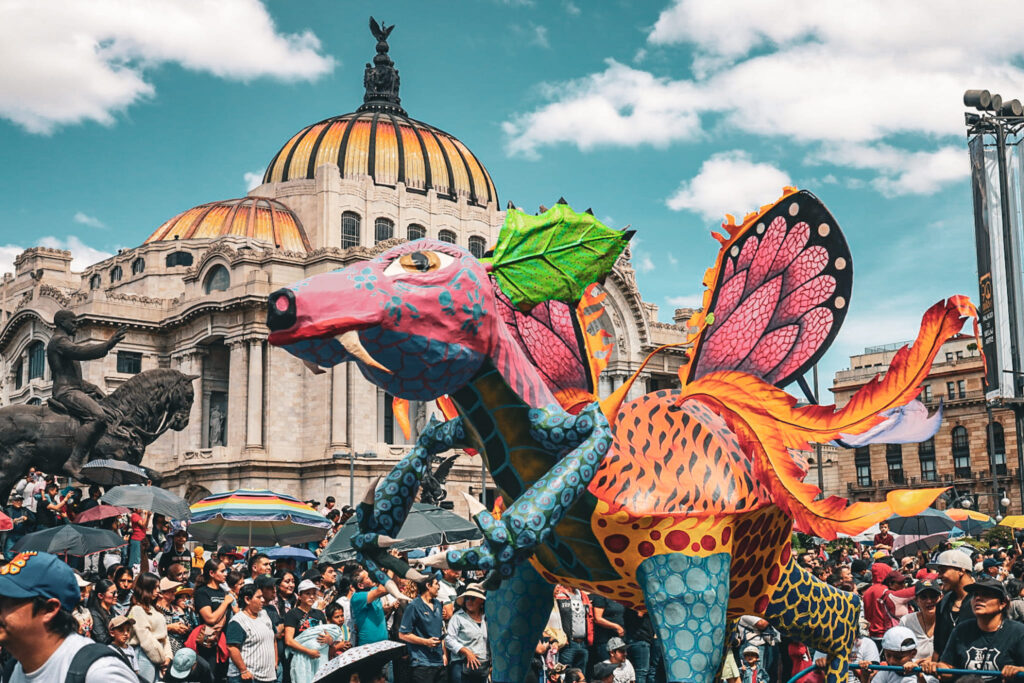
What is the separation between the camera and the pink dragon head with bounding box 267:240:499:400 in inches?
187

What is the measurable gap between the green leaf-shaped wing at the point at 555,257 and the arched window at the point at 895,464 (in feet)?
230

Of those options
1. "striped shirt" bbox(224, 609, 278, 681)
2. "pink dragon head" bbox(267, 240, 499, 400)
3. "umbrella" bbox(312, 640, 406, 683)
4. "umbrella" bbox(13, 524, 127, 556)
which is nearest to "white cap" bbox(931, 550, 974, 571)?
"pink dragon head" bbox(267, 240, 499, 400)

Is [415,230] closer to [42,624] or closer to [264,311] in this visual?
[264,311]

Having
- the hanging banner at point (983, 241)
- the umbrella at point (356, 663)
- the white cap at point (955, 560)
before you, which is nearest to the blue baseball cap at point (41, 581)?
the umbrella at point (356, 663)

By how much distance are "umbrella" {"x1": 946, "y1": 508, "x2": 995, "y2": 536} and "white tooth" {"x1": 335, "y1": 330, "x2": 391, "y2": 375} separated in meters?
18.2

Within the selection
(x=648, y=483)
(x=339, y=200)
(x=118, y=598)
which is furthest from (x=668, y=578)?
(x=339, y=200)

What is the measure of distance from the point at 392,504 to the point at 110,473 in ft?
44.9

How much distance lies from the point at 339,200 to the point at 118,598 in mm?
43796

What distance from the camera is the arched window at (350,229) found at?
54.4 meters

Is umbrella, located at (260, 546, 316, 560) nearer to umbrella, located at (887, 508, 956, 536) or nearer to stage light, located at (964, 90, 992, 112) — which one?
umbrella, located at (887, 508, 956, 536)

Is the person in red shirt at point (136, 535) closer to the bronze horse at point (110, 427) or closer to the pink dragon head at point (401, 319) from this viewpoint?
the bronze horse at point (110, 427)

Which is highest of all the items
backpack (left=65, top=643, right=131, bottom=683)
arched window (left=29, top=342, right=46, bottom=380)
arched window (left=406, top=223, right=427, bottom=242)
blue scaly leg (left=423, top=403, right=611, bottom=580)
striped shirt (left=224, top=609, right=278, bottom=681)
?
arched window (left=406, top=223, right=427, bottom=242)

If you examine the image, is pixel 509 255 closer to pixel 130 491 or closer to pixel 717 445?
pixel 717 445

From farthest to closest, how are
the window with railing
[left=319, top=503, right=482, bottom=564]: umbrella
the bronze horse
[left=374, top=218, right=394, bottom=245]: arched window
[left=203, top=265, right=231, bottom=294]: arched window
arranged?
the window with railing → [left=374, top=218, right=394, bottom=245]: arched window → [left=203, top=265, right=231, bottom=294]: arched window → the bronze horse → [left=319, top=503, right=482, bottom=564]: umbrella
